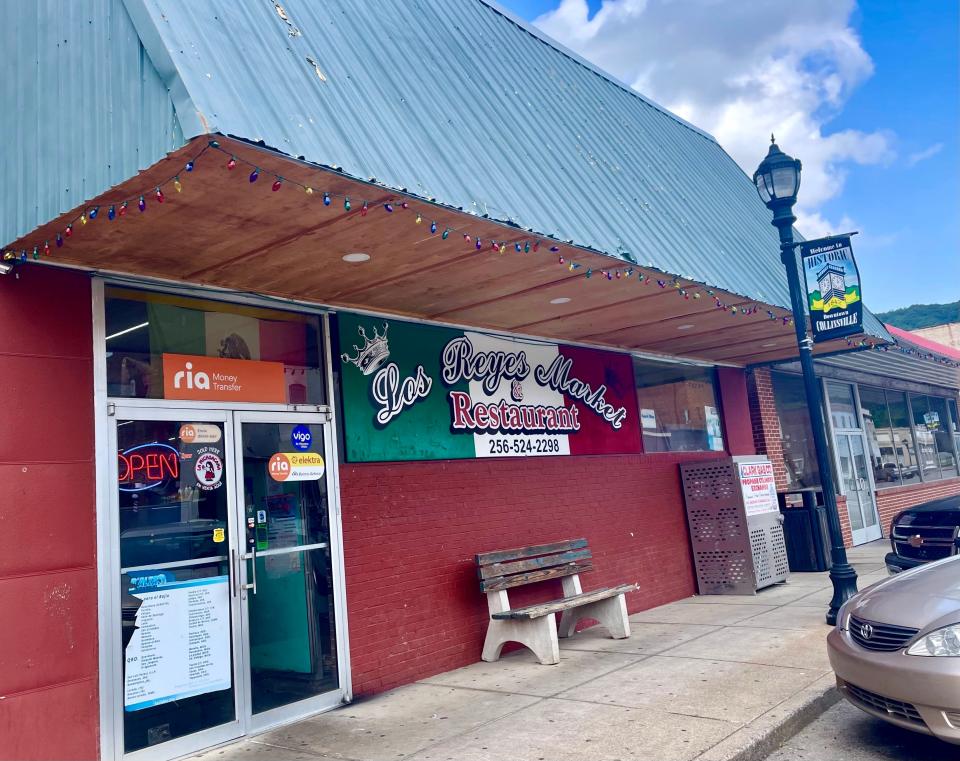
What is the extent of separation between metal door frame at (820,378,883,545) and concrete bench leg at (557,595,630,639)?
339 inches

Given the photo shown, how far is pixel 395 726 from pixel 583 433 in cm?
468

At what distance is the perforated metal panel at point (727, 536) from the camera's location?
1065 cm

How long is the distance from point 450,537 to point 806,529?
6823 millimetres

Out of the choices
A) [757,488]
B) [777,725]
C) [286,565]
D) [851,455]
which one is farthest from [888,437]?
[286,565]

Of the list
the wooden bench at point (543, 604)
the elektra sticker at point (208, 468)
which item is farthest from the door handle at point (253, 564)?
the wooden bench at point (543, 604)

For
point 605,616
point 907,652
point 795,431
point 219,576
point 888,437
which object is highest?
point 795,431

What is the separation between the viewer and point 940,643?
14.8 feet

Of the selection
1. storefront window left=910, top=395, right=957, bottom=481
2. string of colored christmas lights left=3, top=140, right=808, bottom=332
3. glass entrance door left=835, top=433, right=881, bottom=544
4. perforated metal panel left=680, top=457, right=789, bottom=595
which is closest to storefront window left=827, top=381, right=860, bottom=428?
glass entrance door left=835, top=433, right=881, bottom=544

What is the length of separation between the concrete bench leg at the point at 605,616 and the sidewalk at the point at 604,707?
139 millimetres

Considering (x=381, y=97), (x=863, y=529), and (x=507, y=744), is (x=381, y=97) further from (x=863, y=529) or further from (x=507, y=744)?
(x=863, y=529)

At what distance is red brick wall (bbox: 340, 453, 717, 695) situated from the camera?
6984 mm

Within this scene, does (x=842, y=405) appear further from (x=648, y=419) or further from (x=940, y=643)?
(x=940, y=643)

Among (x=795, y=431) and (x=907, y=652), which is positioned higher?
(x=795, y=431)

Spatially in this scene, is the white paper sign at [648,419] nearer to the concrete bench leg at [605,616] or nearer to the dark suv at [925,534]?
the concrete bench leg at [605,616]
